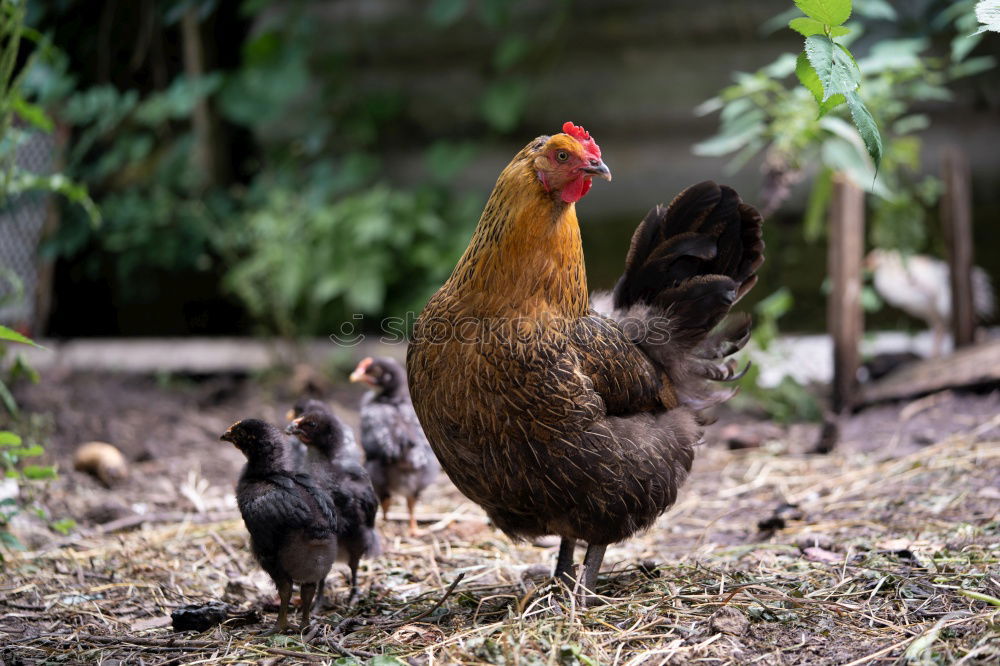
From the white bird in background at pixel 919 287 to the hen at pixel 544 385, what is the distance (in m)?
3.26

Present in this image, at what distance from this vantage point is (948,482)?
3.62 meters

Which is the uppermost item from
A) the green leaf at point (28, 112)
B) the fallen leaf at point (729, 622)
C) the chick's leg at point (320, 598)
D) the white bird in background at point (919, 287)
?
the green leaf at point (28, 112)

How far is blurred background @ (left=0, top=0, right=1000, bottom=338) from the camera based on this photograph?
6.26 m

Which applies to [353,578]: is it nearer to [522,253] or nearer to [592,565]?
[592,565]

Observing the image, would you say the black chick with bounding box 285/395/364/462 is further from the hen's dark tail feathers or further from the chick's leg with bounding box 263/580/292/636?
the hen's dark tail feathers

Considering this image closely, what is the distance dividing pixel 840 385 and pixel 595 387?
9.55 feet

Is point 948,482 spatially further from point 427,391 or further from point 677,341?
point 427,391

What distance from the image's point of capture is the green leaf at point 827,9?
2084 millimetres

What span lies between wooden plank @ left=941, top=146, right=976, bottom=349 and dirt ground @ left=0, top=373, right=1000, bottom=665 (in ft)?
2.72

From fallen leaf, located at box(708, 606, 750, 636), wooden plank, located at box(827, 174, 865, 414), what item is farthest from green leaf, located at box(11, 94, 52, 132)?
wooden plank, located at box(827, 174, 865, 414)

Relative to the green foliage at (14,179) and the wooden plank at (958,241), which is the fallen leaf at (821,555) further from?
the wooden plank at (958,241)

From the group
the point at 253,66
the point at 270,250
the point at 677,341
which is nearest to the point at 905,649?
the point at 677,341

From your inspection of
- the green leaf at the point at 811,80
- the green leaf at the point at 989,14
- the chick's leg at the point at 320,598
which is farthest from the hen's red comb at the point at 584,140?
the chick's leg at the point at 320,598

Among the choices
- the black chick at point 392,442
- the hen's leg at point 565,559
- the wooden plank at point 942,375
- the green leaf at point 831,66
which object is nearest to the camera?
the green leaf at point 831,66
